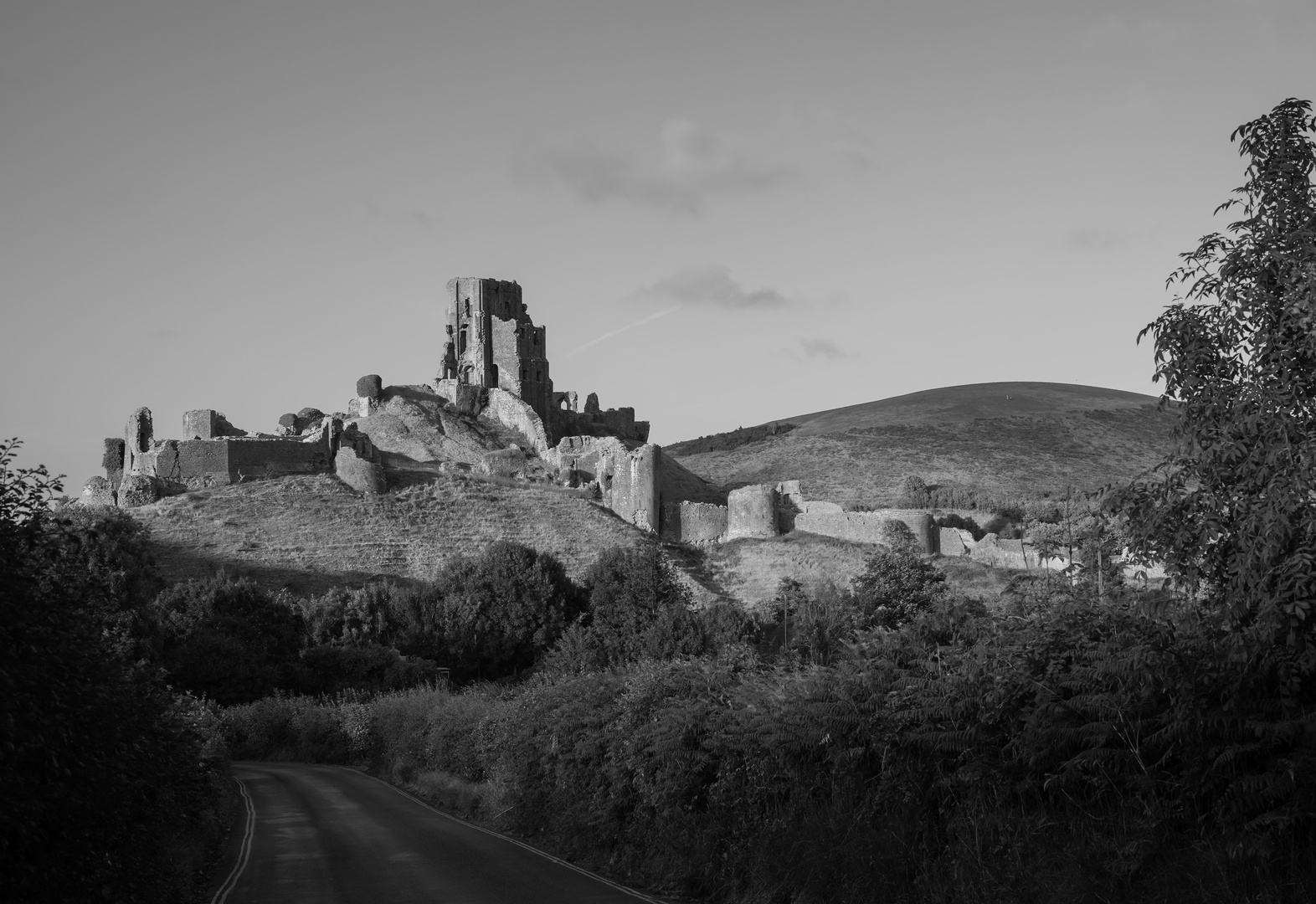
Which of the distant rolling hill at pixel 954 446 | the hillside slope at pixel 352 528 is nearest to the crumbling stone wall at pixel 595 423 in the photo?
the distant rolling hill at pixel 954 446

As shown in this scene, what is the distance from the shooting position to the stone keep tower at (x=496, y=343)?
289 ft

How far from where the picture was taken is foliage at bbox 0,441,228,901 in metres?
7.80

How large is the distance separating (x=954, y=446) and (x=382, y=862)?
338 feet

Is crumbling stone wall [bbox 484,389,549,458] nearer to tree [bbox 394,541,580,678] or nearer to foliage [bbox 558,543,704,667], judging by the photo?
foliage [bbox 558,543,704,667]

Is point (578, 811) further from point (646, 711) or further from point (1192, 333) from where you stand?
point (1192, 333)

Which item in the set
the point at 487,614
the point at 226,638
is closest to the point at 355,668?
the point at 226,638

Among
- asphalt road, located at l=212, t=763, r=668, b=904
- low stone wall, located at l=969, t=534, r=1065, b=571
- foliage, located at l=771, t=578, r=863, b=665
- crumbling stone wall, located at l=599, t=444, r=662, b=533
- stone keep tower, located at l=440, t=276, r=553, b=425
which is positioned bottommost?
asphalt road, located at l=212, t=763, r=668, b=904

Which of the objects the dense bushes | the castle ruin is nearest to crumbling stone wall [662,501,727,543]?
the castle ruin

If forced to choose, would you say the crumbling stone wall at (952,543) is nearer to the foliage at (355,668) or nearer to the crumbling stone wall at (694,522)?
the crumbling stone wall at (694,522)

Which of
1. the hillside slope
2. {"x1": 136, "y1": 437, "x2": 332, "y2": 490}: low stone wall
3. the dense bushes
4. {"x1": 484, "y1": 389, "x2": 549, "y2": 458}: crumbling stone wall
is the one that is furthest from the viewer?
{"x1": 484, "y1": 389, "x2": 549, "y2": 458}: crumbling stone wall

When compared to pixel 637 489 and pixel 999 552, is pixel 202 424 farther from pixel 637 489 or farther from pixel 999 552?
pixel 999 552

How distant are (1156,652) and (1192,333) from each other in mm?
2352

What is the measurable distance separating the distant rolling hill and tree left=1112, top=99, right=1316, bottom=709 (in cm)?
7330

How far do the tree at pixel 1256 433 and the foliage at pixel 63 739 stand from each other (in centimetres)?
761
